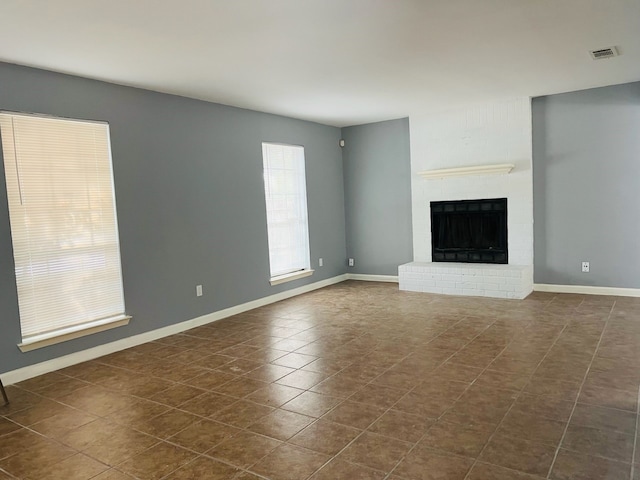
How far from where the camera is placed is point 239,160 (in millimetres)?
5562

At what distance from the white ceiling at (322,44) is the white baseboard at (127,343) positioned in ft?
7.79

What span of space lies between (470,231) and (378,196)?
1551 millimetres

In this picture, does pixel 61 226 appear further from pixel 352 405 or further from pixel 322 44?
pixel 352 405

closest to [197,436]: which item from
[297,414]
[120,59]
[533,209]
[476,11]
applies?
[297,414]

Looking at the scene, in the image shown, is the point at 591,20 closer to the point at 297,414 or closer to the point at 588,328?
the point at 588,328

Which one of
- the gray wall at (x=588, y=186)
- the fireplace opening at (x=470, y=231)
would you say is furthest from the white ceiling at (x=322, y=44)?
the fireplace opening at (x=470, y=231)

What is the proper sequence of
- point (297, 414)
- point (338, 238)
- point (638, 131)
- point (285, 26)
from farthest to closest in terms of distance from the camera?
point (338, 238) < point (638, 131) < point (285, 26) < point (297, 414)

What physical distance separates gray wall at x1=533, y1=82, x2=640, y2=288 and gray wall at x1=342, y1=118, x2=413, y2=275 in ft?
6.06

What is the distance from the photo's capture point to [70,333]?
12.7 ft

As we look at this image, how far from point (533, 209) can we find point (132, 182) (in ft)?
15.6

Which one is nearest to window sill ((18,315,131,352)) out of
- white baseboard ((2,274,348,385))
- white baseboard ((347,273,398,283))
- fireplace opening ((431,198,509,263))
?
white baseboard ((2,274,348,385))

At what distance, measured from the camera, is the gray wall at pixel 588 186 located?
5.32 m

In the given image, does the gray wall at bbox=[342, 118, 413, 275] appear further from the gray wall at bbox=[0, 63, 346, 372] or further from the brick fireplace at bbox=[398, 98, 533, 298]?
the gray wall at bbox=[0, 63, 346, 372]

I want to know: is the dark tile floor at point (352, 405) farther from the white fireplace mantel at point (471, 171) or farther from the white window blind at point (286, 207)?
the white fireplace mantel at point (471, 171)
